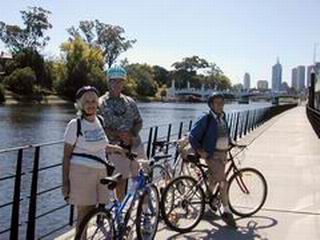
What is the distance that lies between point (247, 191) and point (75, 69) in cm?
9800

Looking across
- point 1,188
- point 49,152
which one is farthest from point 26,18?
point 1,188

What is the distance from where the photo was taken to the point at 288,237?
7867 mm

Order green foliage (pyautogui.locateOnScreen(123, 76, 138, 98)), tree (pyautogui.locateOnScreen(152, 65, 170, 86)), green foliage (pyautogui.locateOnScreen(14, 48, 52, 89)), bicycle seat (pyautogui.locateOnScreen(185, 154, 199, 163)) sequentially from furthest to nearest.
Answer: tree (pyautogui.locateOnScreen(152, 65, 170, 86)) → green foliage (pyautogui.locateOnScreen(123, 76, 138, 98)) → green foliage (pyautogui.locateOnScreen(14, 48, 52, 89)) → bicycle seat (pyautogui.locateOnScreen(185, 154, 199, 163))

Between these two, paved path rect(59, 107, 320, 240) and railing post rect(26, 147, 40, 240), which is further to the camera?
paved path rect(59, 107, 320, 240)

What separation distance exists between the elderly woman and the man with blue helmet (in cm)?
257

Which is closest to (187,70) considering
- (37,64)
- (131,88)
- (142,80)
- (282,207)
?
(142,80)

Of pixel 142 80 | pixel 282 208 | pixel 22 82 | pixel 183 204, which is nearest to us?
pixel 183 204

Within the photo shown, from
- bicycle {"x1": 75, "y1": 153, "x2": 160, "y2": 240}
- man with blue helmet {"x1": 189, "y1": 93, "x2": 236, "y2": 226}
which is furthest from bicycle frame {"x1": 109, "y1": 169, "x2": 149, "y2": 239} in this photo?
man with blue helmet {"x1": 189, "y1": 93, "x2": 236, "y2": 226}

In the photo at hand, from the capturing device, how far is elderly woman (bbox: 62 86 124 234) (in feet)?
19.3

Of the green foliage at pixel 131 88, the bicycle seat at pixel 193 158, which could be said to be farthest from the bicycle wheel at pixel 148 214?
the green foliage at pixel 131 88

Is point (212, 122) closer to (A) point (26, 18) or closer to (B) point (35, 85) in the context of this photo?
(B) point (35, 85)

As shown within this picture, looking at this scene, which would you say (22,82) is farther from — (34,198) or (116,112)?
(34,198)

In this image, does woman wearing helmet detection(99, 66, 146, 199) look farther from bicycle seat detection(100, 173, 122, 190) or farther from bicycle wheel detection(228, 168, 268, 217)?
bicycle wheel detection(228, 168, 268, 217)

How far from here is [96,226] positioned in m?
5.84
